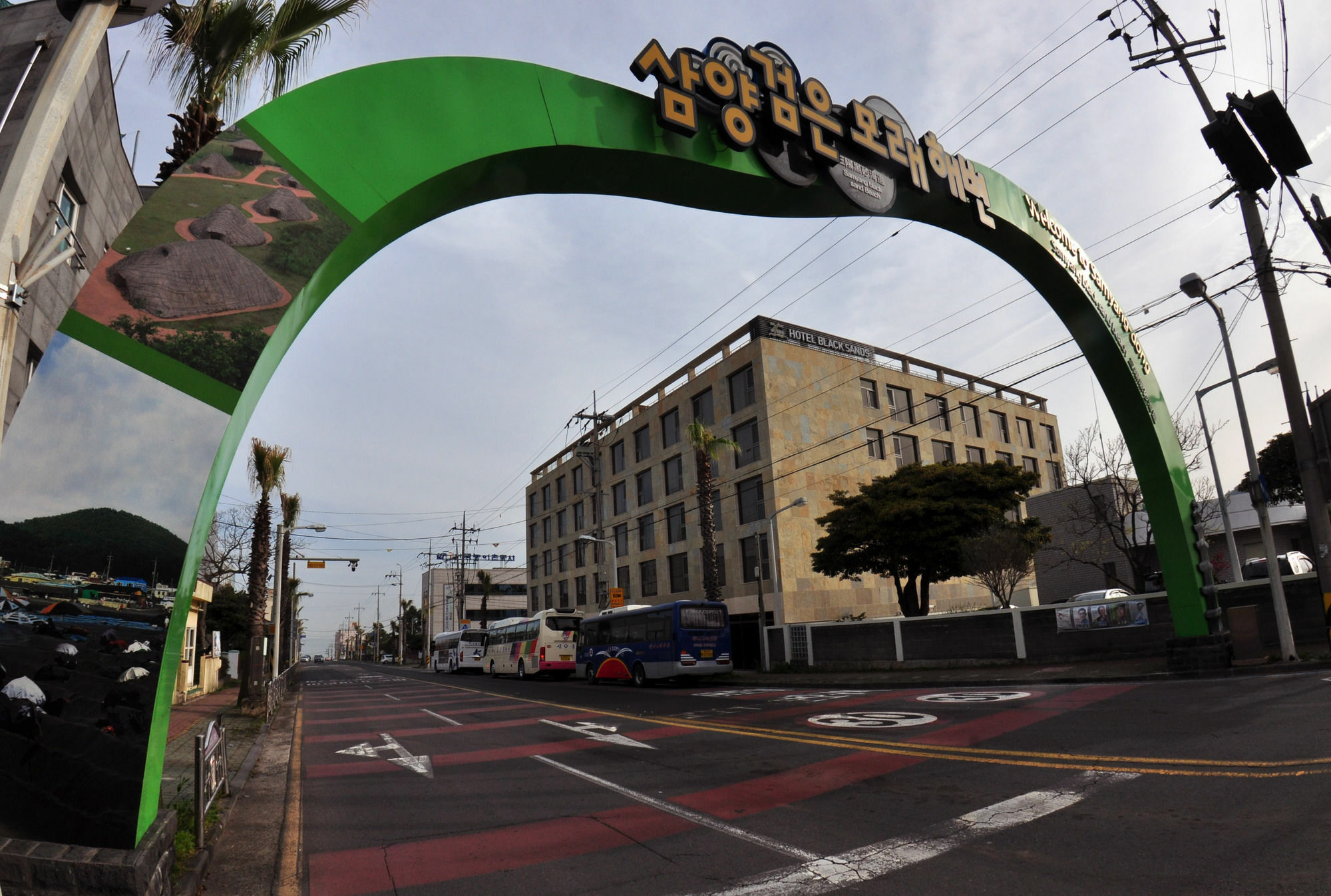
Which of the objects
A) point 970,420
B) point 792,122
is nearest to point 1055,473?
point 970,420

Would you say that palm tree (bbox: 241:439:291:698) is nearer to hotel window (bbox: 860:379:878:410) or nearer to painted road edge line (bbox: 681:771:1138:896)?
painted road edge line (bbox: 681:771:1138:896)

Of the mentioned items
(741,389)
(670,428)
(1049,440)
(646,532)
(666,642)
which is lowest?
(666,642)

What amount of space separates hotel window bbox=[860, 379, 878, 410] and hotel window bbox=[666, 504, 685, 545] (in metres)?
11.9

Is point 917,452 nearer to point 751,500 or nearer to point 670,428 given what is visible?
point 751,500

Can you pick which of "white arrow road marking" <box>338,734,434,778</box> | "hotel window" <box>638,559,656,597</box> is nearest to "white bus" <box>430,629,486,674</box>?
"hotel window" <box>638,559,656,597</box>

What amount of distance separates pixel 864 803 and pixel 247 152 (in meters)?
7.31

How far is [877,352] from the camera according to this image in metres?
43.5

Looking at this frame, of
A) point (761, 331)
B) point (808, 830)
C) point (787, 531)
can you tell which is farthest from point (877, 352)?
point (808, 830)

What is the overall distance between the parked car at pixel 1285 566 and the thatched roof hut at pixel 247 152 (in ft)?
102

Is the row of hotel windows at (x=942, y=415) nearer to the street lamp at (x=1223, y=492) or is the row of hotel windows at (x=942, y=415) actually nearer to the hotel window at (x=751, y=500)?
the hotel window at (x=751, y=500)

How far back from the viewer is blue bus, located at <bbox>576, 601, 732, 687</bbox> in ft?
83.3

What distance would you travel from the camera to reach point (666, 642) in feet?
83.9

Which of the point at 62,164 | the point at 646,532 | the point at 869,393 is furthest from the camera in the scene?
the point at 646,532

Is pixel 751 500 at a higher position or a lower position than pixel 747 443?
lower
